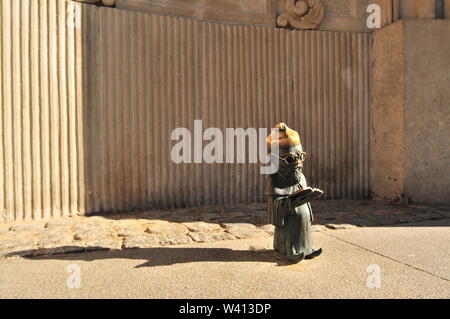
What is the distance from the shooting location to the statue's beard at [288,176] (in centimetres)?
372

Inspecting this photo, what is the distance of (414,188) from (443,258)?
3.42 meters

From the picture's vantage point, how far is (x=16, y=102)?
540cm

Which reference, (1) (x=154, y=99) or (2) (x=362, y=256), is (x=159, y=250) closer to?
(2) (x=362, y=256)

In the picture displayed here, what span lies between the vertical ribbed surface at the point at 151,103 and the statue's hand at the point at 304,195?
334 centimetres

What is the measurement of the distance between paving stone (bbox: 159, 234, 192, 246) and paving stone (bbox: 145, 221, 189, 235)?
0.22m

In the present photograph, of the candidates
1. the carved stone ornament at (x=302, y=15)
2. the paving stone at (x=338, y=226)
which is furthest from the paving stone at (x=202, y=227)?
the carved stone ornament at (x=302, y=15)

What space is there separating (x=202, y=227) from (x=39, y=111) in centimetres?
312

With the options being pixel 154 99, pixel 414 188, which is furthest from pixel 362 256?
pixel 154 99

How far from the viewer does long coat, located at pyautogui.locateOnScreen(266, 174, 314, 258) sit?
3.60m

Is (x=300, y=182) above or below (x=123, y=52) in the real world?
below

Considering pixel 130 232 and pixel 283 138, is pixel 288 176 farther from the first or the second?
pixel 130 232

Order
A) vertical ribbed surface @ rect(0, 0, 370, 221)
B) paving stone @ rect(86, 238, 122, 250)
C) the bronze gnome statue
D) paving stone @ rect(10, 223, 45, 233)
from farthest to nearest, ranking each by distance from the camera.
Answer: vertical ribbed surface @ rect(0, 0, 370, 221) < paving stone @ rect(10, 223, 45, 233) < paving stone @ rect(86, 238, 122, 250) < the bronze gnome statue

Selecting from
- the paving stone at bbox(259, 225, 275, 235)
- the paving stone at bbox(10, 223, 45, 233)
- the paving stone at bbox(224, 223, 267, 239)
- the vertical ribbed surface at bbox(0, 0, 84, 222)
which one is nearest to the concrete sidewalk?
the paving stone at bbox(224, 223, 267, 239)

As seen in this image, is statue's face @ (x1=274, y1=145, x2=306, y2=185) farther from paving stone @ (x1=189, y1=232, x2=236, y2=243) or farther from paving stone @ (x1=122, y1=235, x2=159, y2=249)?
paving stone @ (x1=122, y1=235, x2=159, y2=249)
